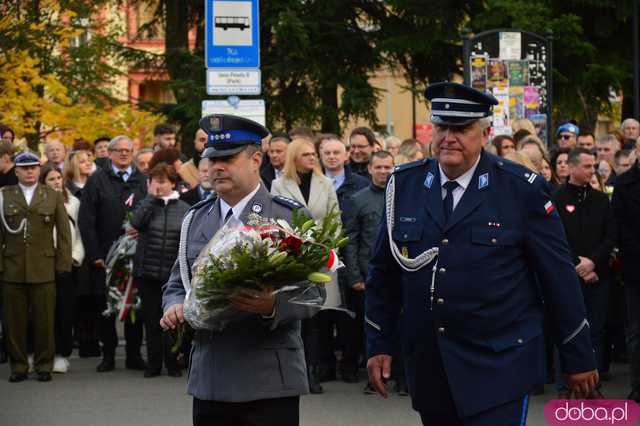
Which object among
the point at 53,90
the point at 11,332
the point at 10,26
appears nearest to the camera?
the point at 11,332

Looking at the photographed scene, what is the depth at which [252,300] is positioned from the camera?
5.42m

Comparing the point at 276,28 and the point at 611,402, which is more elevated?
the point at 276,28

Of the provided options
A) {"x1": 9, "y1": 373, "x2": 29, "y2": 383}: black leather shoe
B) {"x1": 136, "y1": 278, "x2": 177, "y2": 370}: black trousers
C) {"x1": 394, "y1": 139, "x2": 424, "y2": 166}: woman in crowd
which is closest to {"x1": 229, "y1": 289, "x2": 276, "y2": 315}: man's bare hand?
{"x1": 136, "y1": 278, "x2": 177, "y2": 370}: black trousers

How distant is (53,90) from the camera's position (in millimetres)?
27297

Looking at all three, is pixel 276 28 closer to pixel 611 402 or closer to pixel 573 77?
pixel 573 77

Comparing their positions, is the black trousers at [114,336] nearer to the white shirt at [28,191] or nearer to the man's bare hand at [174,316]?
the white shirt at [28,191]

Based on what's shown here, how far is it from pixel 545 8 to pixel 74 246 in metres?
11.4

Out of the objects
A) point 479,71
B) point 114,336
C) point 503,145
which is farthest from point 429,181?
point 479,71

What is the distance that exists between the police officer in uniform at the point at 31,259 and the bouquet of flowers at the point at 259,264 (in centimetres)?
692

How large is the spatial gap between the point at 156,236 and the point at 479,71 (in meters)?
6.86

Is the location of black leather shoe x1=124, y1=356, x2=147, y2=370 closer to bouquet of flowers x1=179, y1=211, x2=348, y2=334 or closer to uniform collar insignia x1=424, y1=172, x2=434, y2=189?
bouquet of flowers x1=179, y1=211, x2=348, y2=334

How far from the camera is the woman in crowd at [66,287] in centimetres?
1307

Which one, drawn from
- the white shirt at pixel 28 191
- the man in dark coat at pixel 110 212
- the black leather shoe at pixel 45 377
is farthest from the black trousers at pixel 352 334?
the white shirt at pixel 28 191

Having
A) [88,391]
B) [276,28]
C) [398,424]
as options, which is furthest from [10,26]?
[398,424]
